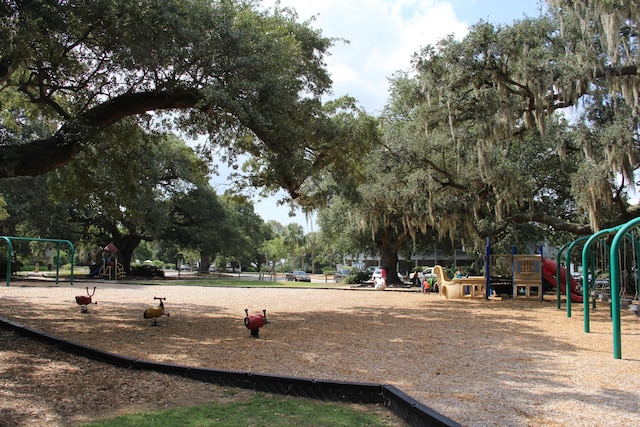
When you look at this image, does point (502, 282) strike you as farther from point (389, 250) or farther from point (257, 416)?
point (257, 416)

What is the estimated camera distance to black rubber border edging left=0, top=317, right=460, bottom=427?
144 inches

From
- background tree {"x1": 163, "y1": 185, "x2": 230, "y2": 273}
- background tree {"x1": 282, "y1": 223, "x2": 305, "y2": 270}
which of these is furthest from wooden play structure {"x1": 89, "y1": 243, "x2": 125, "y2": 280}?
background tree {"x1": 282, "y1": 223, "x2": 305, "y2": 270}

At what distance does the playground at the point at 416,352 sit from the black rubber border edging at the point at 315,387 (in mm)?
285

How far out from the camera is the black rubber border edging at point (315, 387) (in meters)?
3.66

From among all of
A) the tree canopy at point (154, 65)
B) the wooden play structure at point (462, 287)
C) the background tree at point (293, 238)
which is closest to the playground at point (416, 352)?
the tree canopy at point (154, 65)

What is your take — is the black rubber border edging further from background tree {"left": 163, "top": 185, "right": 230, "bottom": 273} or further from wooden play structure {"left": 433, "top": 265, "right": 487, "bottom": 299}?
background tree {"left": 163, "top": 185, "right": 230, "bottom": 273}

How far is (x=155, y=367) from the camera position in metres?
5.40

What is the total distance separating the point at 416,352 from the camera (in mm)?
6715

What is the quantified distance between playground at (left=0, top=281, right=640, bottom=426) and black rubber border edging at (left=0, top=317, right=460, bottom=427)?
285mm

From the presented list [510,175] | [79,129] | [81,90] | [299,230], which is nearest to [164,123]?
[81,90]

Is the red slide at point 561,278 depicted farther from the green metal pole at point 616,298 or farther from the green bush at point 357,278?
the green bush at point 357,278

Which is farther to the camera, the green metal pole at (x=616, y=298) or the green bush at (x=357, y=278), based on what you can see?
the green bush at (x=357, y=278)

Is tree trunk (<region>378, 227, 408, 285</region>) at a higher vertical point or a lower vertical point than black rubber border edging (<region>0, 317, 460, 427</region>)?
higher

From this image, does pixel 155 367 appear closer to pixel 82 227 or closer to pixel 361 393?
pixel 361 393
